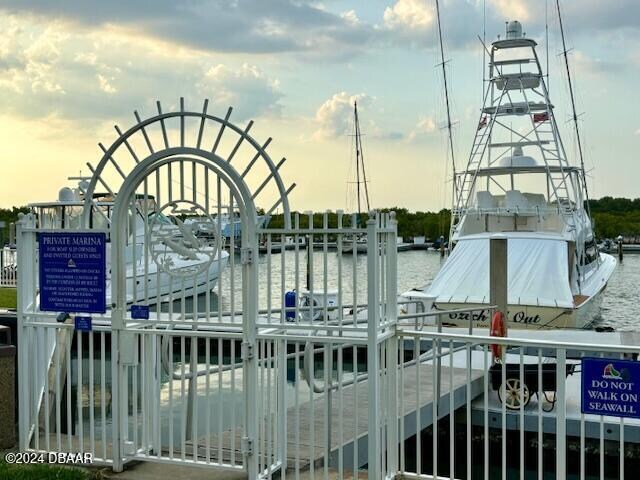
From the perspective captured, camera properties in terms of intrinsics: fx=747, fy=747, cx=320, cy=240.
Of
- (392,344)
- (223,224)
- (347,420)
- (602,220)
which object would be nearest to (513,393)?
(347,420)

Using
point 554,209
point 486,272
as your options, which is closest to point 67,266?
point 486,272

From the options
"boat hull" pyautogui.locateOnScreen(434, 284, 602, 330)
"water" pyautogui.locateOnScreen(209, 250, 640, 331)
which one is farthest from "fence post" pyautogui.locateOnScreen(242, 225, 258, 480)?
"boat hull" pyautogui.locateOnScreen(434, 284, 602, 330)

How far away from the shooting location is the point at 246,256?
5.97 meters

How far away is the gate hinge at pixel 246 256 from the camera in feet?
19.6

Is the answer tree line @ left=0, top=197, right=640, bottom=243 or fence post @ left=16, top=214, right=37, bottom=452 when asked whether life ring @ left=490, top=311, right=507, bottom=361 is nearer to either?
fence post @ left=16, top=214, right=37, bottom=452

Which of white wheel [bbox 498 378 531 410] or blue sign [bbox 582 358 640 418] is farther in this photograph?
white wheel [bbox 498 378 531 410]

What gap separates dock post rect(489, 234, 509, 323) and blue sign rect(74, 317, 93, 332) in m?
8.19

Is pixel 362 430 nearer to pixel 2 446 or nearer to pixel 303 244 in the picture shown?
pixel 303 244

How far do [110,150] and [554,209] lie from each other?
70.6 feet

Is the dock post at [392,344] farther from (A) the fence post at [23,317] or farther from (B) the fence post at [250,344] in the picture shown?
(A) the fence post at [23,317]

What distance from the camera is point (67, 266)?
6.56 metres

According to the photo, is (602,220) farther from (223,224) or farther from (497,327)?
(223,224)

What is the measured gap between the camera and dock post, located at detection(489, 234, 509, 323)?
12938mm

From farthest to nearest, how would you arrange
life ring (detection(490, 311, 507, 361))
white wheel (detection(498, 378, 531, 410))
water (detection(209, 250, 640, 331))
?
water (detection(209, 250, 640, 331))
life ring (detection(490, 311, 507, 361))
white wheel (detection(498, 378, 531, 410))
